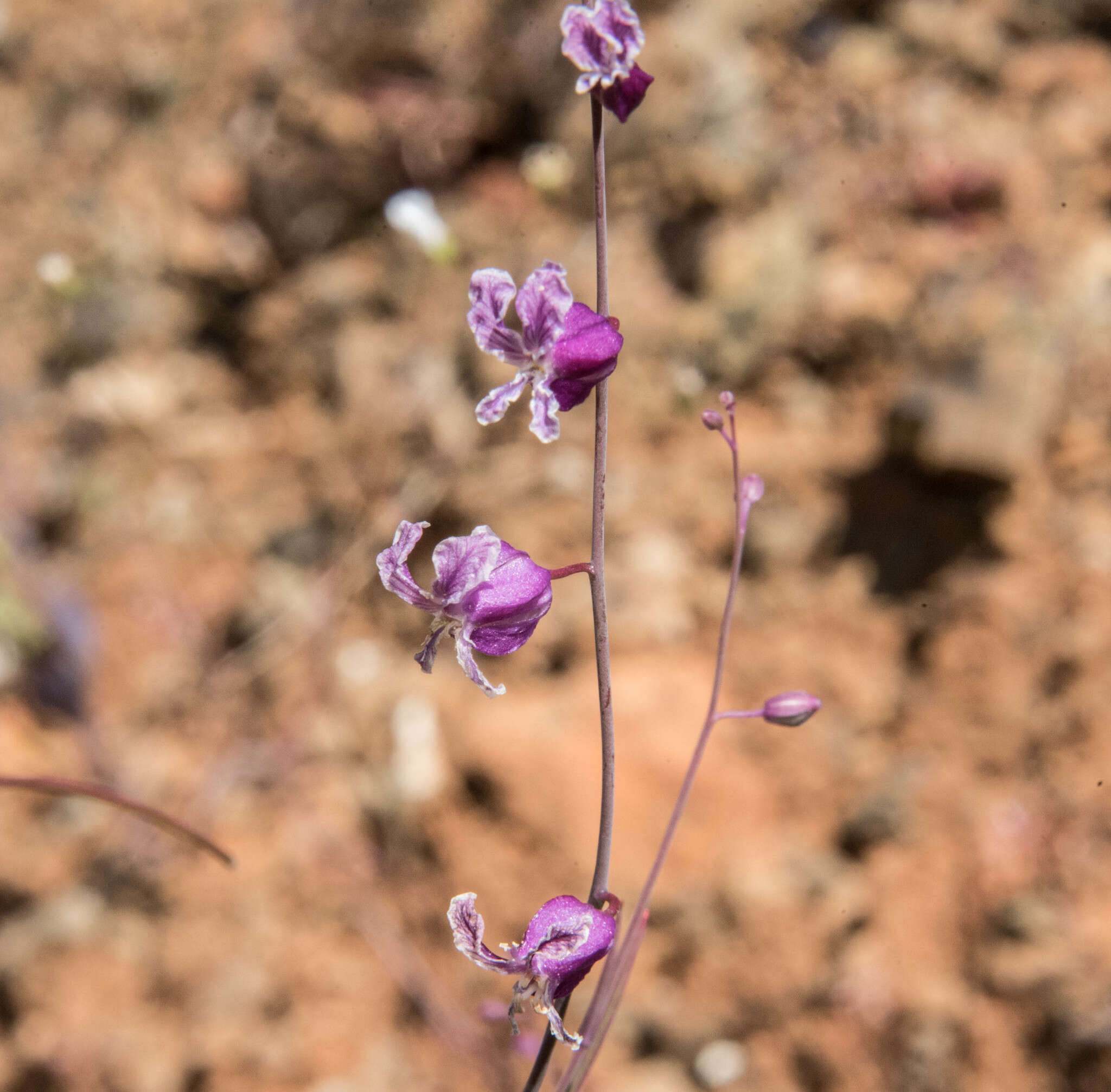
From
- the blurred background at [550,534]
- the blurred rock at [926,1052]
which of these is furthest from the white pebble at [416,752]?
→ the blurred rock at [926,1052]

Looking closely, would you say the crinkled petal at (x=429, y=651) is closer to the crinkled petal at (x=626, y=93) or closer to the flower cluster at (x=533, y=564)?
the flower cluster at (x=533, y=564)

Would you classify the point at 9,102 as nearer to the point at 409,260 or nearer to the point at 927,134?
the point at 409,260

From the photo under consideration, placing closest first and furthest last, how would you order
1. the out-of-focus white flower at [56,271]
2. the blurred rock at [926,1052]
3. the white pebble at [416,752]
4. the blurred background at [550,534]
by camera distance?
the blurred rock at [926,1052]
the blurred background at [550,534]
the white pebble at [416,752]
the out-of-focus white flower at [56,271]

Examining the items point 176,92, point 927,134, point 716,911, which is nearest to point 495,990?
Result: point 716,911

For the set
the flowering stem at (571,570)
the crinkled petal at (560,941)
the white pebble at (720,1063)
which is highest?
the flowering stem at (571,570)

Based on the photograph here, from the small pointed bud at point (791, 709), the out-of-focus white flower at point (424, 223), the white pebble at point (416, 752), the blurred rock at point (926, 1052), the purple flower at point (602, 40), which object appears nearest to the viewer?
the purple flower at point (602, 40)

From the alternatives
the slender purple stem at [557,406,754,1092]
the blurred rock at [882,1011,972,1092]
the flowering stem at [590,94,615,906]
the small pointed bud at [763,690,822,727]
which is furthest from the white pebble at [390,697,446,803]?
the flowering stem at [590,94,615,906]

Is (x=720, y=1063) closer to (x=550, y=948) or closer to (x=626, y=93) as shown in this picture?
(x=550, y=948)
